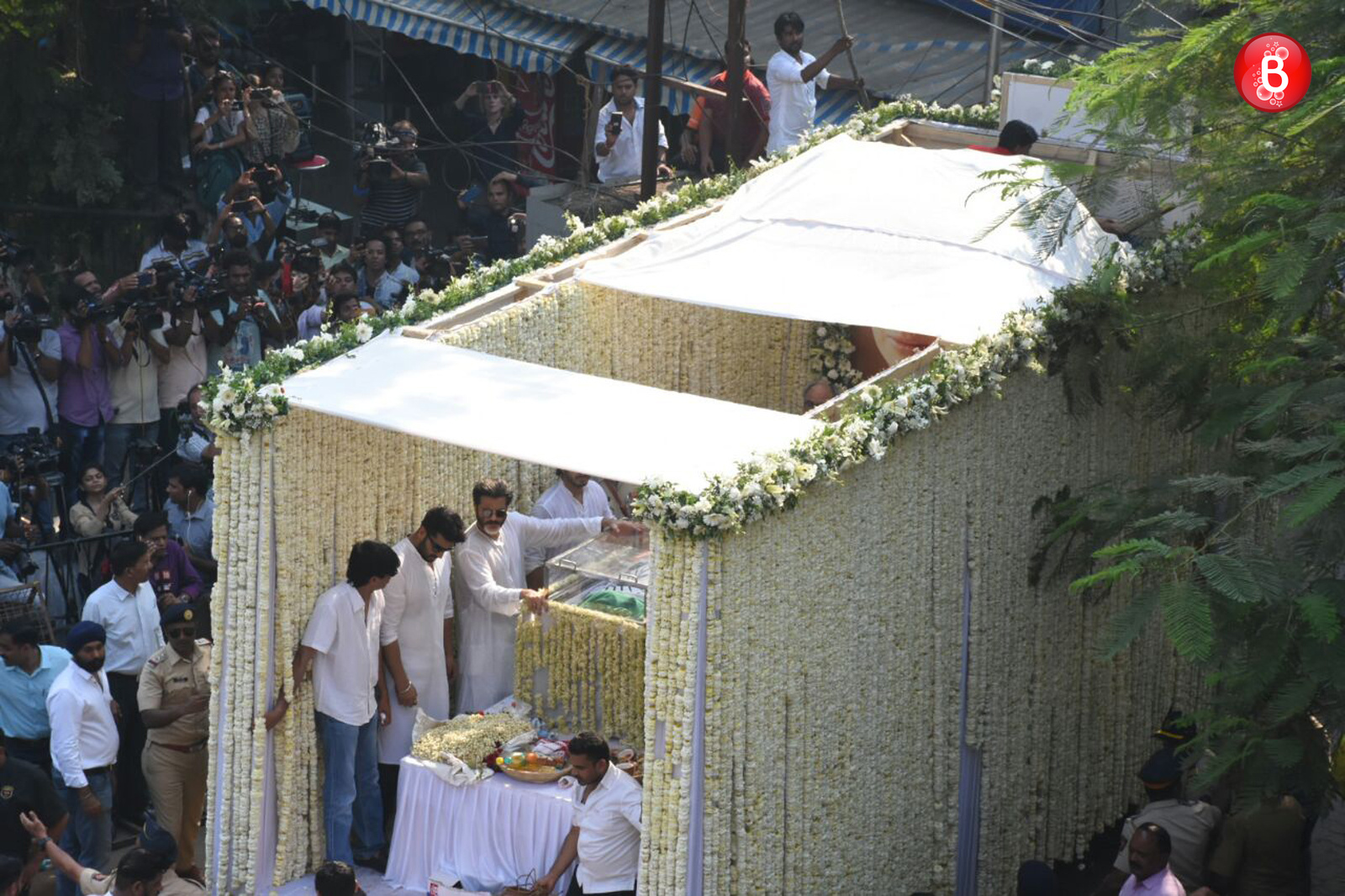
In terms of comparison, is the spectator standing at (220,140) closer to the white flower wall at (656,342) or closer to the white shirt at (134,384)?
the white shirt at (134,384)

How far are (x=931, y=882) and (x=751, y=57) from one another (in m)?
9.35

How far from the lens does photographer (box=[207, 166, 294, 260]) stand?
50.5ft

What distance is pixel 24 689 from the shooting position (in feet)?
33.2

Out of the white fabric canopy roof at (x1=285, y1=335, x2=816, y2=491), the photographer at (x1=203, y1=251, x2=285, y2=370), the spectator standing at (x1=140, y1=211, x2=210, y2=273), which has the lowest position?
the photographer at (x1=203, y1=251, x2=285, y2=370)

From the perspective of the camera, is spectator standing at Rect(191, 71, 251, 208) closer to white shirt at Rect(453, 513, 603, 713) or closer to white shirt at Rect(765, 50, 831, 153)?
white shirt at Rect(765, 50, 831, 153)

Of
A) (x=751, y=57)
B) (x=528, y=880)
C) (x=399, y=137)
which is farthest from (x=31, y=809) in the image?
(x=751, y=57)

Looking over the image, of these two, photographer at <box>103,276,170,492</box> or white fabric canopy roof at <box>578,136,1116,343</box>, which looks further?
photographer at <box>103,276,170,492</box>

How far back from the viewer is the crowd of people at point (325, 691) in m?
9.51

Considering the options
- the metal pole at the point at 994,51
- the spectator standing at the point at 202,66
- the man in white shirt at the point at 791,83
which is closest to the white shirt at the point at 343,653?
the man in white shirt at the point at 791,83

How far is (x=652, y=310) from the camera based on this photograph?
12.2m

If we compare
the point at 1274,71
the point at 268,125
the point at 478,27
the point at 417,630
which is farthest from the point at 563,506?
the point at 478,27

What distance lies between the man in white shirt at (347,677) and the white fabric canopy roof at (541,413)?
2.54 ft

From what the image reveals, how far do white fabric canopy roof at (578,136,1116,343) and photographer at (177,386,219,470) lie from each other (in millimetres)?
2758

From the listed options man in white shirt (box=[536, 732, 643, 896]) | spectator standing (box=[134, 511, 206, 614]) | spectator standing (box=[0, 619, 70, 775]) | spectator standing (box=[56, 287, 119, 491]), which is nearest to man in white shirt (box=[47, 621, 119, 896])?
spectator standing (box=[0, 619, 70, 775])
